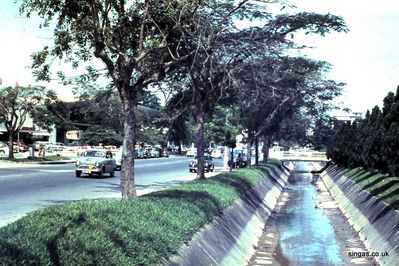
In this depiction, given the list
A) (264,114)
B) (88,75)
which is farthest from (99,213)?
(264,114)

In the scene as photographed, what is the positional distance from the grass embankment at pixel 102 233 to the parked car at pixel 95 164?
21441 millimetres

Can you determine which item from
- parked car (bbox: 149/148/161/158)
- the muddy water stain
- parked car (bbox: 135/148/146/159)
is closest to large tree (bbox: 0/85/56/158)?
→ the muddy water stain

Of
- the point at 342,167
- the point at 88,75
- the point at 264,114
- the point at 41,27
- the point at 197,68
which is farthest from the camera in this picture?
the point at 342,167

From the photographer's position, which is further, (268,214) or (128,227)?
(268,214)

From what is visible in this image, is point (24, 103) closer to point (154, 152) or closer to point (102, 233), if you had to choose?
point (154, 152)

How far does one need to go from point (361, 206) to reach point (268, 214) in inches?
154

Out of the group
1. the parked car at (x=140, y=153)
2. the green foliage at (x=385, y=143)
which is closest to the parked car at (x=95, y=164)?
the green foliage at (x=385, y=143)

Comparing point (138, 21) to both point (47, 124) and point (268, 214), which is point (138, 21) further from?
point (47, 124)

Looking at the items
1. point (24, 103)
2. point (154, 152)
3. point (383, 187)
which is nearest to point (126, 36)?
point (383, 187)

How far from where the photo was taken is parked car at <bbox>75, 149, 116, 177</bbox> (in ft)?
106

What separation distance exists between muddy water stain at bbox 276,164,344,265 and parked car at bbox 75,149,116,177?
11.1m

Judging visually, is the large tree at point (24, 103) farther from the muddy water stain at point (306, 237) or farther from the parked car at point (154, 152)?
the parked car at point (154, 152)

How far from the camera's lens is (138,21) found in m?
13.5

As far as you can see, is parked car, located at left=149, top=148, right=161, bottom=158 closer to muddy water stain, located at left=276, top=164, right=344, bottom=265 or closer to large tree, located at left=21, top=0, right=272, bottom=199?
muddy water stain, located at left=276, top=164, right=344, bottom=265
